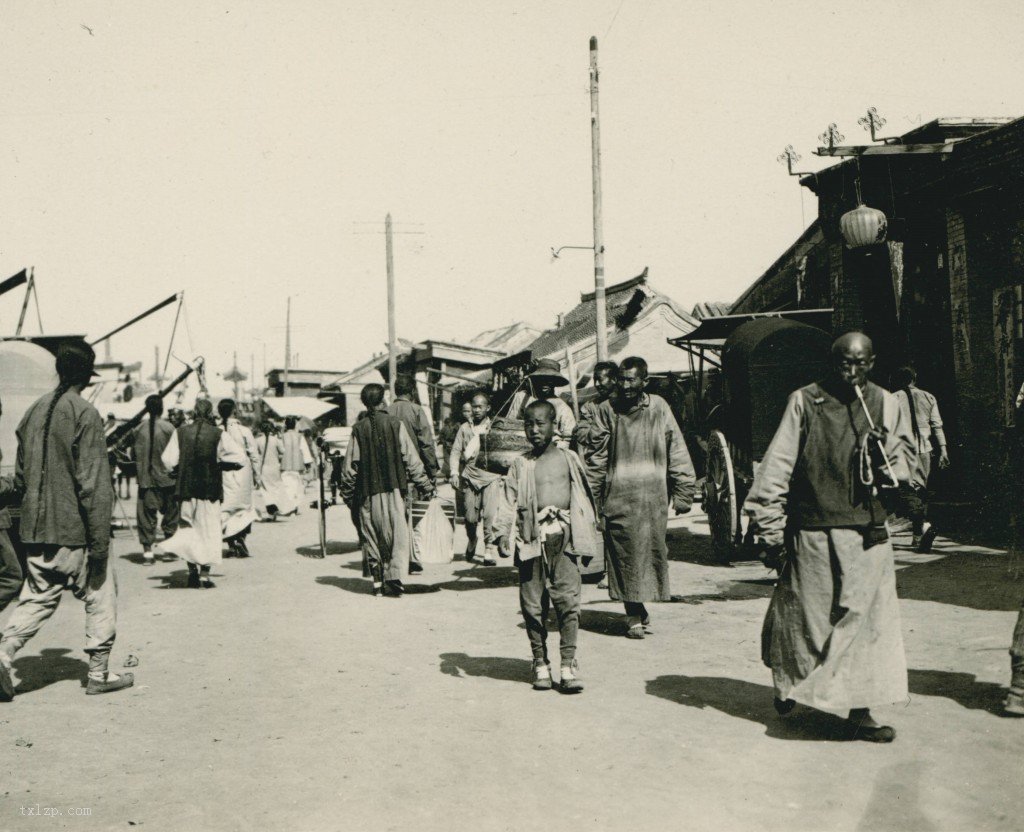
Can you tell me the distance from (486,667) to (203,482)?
571 cm

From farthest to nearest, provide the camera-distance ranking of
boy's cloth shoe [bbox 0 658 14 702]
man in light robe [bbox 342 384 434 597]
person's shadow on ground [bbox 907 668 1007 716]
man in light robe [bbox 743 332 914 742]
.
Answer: man in light robe [bbox 342 384 434 597] < boy's cloth shoe [bbox 0 658 14 702] < person's shadow on ground [bbox 907 668 1007 716] < man in light robe [bbox 743 332 914 742]

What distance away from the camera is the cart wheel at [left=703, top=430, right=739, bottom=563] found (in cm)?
1062

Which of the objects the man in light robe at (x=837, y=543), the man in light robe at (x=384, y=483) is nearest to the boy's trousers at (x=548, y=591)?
the man in light robe at (x=837, y=543)

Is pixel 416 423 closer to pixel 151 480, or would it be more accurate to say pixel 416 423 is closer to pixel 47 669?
pixel 151 480

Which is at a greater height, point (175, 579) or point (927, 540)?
point (927, 540)

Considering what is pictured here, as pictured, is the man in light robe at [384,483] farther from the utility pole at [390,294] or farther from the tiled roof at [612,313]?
the utility pole at [390,294]

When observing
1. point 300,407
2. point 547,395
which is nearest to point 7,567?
point 547,395

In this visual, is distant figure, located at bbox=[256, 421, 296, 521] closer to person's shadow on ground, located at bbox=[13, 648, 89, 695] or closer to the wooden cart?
the wooden cart

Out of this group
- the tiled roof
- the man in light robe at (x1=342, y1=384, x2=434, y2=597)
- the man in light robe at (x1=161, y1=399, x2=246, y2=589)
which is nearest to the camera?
the man in light robe at (x1=342, y1=384, x2=434, y2=597)

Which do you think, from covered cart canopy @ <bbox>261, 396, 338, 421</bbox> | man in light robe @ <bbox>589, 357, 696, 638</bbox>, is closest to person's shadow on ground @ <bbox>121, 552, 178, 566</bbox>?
man in light robe @ <bbox>589, 357, 696, 638</bbox>

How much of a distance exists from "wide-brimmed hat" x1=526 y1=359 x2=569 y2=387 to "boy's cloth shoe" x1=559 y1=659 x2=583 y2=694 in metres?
4.87

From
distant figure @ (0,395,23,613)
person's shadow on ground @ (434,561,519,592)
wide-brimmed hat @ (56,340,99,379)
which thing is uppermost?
wide-brimmed hat @ (56,340,99,379)

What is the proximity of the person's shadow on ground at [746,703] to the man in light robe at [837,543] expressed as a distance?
134 millimetres

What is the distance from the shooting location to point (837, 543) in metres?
4.95
